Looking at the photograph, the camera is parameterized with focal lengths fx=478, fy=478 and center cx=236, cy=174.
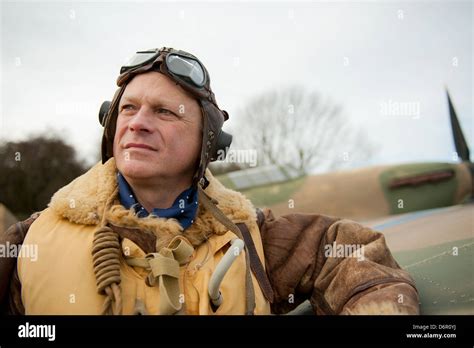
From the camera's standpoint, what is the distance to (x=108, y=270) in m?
1.49

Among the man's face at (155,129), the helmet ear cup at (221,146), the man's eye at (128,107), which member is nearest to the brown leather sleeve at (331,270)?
the helmet ear cup at (221,146)

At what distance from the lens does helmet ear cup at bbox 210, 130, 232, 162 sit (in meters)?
1.83

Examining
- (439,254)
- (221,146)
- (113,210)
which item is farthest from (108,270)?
(439,254)

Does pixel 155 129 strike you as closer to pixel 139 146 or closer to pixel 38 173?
pixel 139 146

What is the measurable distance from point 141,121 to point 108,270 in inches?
20.0

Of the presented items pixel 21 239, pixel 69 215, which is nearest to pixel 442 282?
pixel 69 215

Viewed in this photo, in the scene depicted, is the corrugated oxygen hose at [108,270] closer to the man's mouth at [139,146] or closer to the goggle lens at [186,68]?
the man's mouth at [139,146]

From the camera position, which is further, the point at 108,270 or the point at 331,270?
the point at 331,270

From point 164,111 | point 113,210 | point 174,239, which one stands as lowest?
point 174,239

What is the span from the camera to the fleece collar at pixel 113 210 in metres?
1.63

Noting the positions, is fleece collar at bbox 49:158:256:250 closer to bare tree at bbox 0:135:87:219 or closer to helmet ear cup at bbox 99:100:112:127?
helmet ear cup at bbox 99:100:112:127

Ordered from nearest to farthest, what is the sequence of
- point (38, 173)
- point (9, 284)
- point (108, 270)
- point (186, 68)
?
1. point (108, 270)
2. point (9, 284)
3. point (186, 68)
4. point (38, 173)
